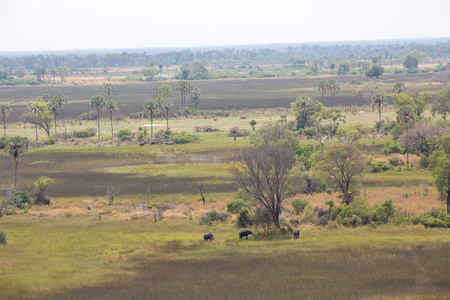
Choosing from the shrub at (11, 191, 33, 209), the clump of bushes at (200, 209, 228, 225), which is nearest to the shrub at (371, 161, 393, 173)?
the clump of bushes at (200, 209, 228, 225)

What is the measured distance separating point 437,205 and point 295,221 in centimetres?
1523

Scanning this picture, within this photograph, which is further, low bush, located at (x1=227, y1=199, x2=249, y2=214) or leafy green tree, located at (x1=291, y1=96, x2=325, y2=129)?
leafy green tree, located at (x1=291, y1=96, x2=325, y2=129)

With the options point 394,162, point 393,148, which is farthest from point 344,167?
point 393,148

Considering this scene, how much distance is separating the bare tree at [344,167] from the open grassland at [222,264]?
10871mm

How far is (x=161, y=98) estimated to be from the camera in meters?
173

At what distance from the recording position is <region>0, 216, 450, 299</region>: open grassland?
1254 inches

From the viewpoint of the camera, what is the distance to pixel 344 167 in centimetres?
5838

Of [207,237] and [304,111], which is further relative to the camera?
[304,111]

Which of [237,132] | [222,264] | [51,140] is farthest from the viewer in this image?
[237,132]

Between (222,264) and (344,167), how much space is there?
25264 mm

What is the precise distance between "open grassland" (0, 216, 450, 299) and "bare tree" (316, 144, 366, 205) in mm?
10871

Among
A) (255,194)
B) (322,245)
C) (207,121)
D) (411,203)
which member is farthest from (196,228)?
(207,121)

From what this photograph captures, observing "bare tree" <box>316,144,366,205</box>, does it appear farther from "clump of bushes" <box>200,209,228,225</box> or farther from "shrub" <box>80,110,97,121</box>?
"shrub" <box>80,110,97,121</box>

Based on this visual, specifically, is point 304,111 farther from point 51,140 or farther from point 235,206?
point 235,206
